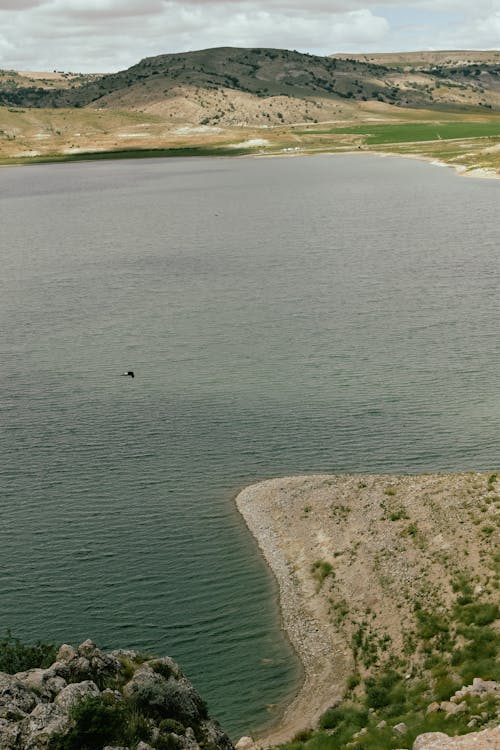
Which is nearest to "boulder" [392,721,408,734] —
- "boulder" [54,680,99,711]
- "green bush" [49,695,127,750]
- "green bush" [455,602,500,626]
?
"green bush" [455,602,500,626]

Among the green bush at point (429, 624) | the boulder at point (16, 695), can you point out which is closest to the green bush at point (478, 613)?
the green bush at point (429, 624)

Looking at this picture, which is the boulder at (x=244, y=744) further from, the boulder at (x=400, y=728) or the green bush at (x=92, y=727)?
the green bush at (x=92, y=727)

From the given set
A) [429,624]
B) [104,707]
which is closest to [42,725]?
[104,707]

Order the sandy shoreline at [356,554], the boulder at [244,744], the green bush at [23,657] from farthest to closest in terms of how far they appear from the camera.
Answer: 1. the sandy shoreline at [356,554]
2. the green bush at [23,657]
3. the boulder at [244,744]

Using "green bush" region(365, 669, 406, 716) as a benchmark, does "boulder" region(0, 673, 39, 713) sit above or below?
above

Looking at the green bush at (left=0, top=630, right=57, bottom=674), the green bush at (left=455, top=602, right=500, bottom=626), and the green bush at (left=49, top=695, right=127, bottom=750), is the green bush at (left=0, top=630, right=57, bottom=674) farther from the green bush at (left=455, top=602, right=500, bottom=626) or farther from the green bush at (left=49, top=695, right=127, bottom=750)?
the green bush at (left=455, top=602, right=500, bottom=626)

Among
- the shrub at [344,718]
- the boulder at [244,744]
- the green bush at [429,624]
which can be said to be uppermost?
the green bush at [429,624]
